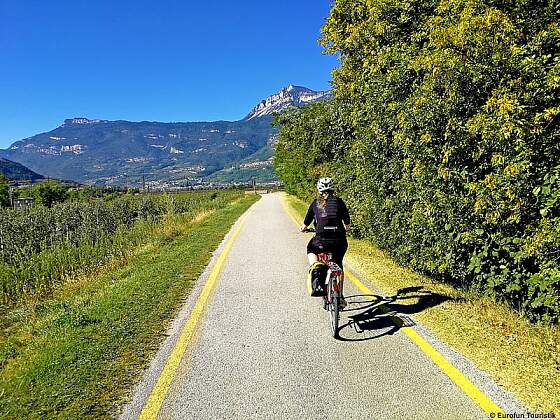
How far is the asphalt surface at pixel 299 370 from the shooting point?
13.1 ft

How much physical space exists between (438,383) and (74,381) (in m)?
3.75

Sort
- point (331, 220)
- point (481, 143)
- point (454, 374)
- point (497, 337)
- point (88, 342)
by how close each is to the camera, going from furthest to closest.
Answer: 1. point (331, 220)
2. point (481, 143)
3. point (88, 342)
4. point (497, 337)
5. point (454, 374)

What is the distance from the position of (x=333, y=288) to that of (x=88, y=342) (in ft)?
11.0

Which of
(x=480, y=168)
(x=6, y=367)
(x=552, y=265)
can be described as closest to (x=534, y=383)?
(x=552, y=265)

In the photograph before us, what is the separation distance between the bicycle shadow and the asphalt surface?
28 mm

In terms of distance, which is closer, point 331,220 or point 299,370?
point 299,370

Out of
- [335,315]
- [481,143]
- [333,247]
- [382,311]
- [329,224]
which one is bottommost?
[382,311]

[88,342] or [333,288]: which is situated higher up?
[333,288]

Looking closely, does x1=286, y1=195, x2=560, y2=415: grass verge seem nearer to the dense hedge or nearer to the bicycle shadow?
the bicycle shadow

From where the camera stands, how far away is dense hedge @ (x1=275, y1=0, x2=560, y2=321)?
17.5ft

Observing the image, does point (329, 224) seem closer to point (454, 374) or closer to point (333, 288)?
point (333, 288)

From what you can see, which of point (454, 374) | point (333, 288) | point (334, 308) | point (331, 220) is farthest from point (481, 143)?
point (454, 374)

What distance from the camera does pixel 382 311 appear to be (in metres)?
7.10

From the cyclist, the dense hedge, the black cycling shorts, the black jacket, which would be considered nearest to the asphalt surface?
the black cycling shorts
